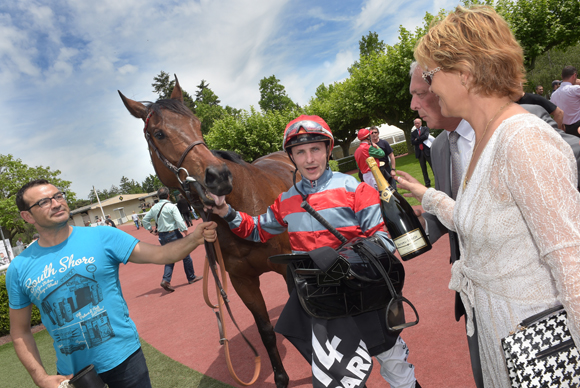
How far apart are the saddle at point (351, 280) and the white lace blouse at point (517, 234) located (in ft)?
1.14

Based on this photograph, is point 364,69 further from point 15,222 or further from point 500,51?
point 15,222

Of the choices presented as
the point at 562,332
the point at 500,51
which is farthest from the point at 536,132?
the point at 562,332

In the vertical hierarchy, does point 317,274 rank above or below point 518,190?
below

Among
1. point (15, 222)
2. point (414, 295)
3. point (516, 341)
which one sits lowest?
point (414, 295)

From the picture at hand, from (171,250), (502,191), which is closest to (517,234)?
(502,191)

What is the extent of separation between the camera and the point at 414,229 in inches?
75.9

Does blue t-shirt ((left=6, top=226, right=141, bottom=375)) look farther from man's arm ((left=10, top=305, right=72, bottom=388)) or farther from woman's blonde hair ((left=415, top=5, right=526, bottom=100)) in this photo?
woman's blonde hair ((left=415, top=5, right=526, bottom=100))

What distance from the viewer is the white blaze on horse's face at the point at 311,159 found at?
2.20 meters

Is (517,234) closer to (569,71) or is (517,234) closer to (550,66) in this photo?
(569,71)

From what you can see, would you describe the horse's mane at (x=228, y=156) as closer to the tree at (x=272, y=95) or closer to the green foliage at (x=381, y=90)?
the green foliage at (x=381, y=90)

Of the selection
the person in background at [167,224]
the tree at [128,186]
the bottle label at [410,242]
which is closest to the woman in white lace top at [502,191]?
the bottle label at [410,242]

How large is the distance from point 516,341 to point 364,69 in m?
26.2

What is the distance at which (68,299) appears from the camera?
216cm

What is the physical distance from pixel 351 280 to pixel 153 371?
3.86 metres
